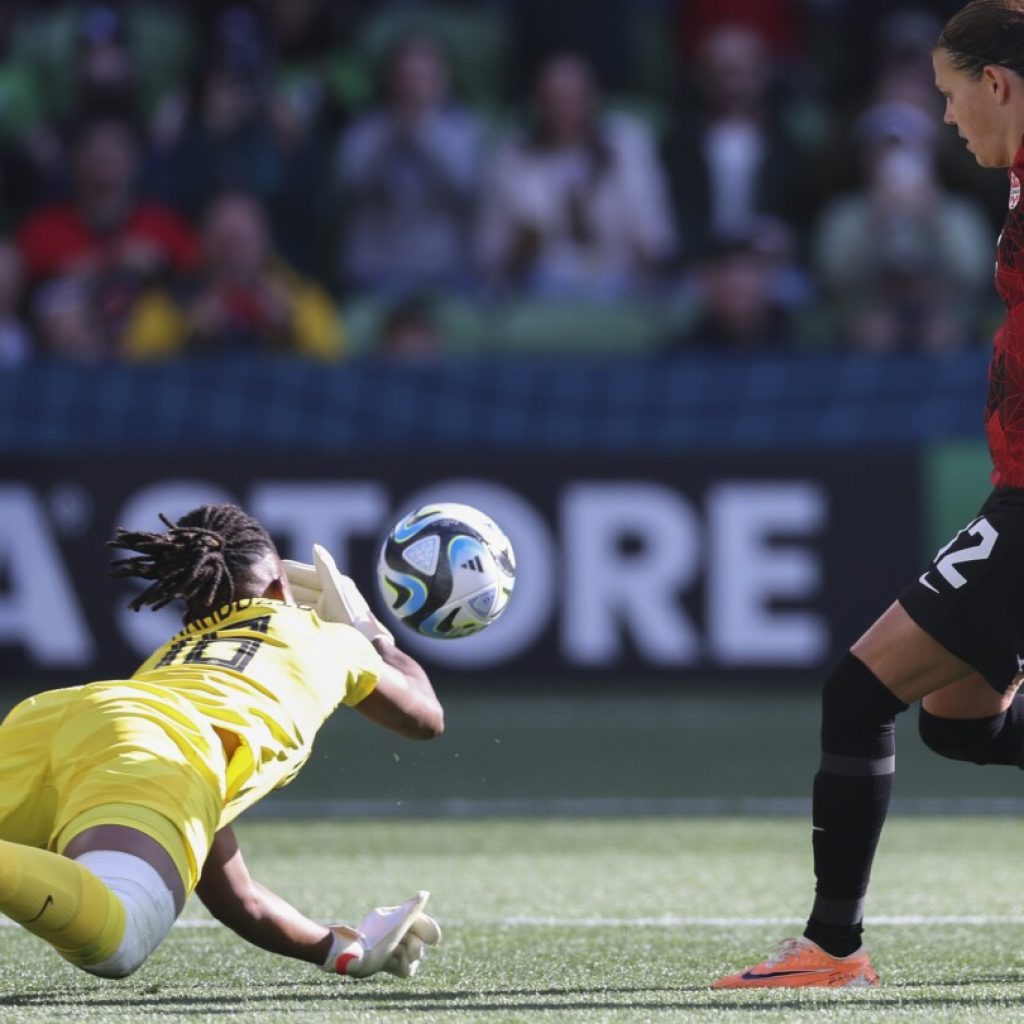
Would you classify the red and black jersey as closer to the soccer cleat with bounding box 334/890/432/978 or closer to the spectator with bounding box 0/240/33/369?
the soccer cleat with bounding box 334/890/432/978

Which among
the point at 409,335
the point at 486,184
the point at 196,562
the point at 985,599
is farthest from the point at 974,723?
the point at 486,184

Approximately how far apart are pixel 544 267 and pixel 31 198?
2.95m

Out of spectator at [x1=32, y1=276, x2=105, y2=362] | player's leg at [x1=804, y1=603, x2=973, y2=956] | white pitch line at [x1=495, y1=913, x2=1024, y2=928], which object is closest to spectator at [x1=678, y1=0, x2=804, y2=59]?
spectator at [x1=32, y1=276, x2=105, y2=362]

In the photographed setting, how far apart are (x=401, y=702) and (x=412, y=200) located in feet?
26.2

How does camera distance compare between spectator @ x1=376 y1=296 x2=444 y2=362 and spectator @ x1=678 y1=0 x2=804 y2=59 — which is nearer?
spectator @ x1=376 y1=296 x2=444 y2=362

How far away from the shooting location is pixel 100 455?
1006 cm

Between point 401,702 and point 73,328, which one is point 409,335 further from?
point 401,702

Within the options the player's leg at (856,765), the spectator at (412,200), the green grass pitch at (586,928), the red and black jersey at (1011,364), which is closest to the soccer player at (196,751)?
the green grass pitch at (586,928)

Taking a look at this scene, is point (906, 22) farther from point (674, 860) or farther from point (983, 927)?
point (983, 927)

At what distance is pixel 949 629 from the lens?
404 cm

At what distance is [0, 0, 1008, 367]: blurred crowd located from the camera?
36.4 feet

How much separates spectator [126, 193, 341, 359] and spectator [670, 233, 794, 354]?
190cm

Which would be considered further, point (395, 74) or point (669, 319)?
point (395, 74)

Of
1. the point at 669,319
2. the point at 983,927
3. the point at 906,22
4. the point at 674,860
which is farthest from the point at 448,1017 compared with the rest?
the point at 906,22
